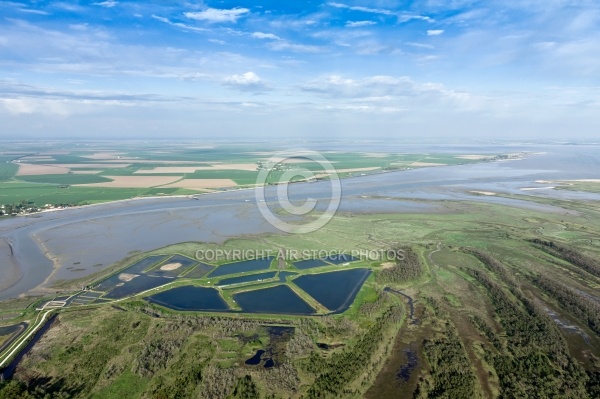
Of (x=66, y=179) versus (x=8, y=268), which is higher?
(x=66, y=179)

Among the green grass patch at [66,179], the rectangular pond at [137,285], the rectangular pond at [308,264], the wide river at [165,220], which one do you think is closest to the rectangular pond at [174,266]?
the rectangular pond at [137,285]

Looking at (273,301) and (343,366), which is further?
(273,301)

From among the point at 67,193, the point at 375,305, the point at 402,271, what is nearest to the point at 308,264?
the point at 402,271

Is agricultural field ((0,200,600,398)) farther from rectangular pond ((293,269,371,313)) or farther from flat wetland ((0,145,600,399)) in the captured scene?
rectangular pond ((293,269,371,313))

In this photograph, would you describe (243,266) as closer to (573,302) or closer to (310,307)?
(310,307)

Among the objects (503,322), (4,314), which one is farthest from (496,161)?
(4,314)

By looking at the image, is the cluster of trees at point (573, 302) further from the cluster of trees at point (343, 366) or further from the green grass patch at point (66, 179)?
the green grass patch at point (66, 179)

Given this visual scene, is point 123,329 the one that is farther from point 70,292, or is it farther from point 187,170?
point 187,170
